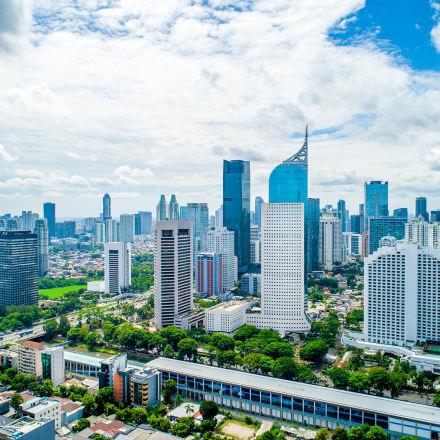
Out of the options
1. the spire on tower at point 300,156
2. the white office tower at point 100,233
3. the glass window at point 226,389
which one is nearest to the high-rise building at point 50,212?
the white office tower at point 100,233

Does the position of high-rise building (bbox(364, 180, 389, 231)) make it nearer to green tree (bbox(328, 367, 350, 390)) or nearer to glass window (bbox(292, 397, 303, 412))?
green tree (bbox(328, 367, 350, 390))

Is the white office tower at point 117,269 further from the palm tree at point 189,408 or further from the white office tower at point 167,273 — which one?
the palm tree at point 189,408

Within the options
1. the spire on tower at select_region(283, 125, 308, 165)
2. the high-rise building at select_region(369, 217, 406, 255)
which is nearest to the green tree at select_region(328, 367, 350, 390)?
the spire on tower at select_region(283, 125, 308, 165)

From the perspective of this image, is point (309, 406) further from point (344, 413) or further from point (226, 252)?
point (226, 252)

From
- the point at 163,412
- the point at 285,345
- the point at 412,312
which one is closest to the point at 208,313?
the point at 285,345

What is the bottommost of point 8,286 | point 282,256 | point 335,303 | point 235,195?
point 335,303

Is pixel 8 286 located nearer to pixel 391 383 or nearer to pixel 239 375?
pixel 239 375
